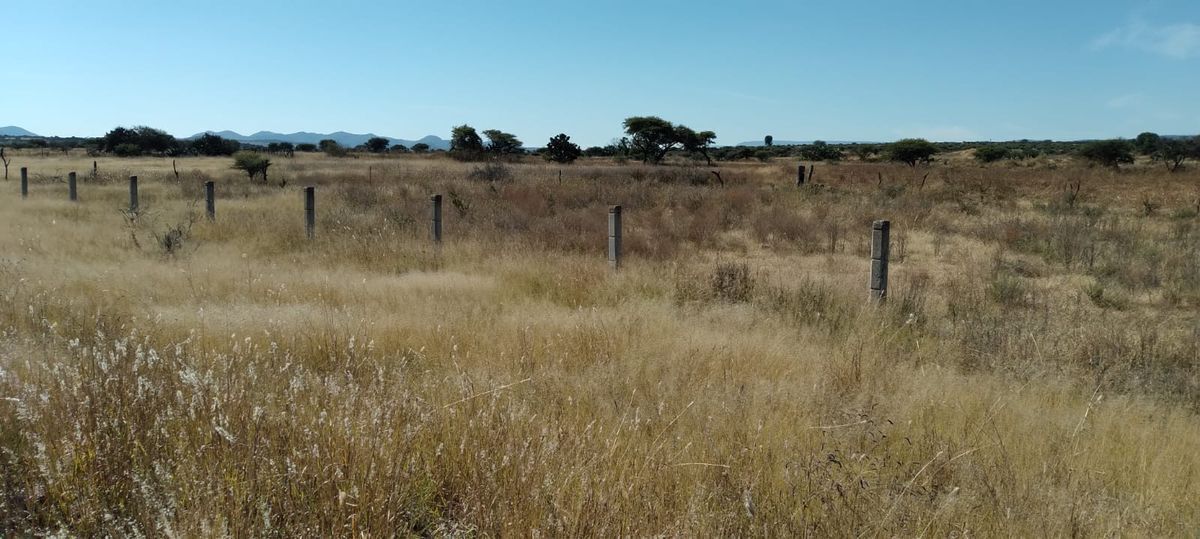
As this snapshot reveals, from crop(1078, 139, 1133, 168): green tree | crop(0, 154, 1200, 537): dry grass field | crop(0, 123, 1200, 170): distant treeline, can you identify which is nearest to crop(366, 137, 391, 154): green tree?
crop(0, 123, 1200, 170): distant treeline

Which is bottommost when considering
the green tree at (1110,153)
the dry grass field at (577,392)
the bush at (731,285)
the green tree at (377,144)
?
the dry grass field at (577,392)

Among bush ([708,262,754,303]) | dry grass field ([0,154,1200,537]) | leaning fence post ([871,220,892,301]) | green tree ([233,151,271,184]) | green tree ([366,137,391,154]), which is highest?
green tree ([366,137,391,154])

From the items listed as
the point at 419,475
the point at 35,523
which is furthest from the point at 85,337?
the point at 419,475

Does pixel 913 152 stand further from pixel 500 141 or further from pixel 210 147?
pixel 210 147

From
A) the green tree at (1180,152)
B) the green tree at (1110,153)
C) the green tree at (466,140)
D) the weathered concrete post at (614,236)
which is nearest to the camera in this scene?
the weathered concrete post at (614,236)

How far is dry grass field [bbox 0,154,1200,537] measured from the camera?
9.20ft

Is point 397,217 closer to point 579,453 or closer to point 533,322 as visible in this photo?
point 533,322

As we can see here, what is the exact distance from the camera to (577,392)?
4.41 meters

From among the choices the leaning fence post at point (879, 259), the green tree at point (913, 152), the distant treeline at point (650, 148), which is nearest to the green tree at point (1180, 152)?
the distant treeline at point (650, 148)

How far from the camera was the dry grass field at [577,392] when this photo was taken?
280 centimetres

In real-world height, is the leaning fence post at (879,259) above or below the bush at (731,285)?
above

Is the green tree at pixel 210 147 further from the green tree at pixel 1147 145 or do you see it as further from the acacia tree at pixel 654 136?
the green tree at pixel 1147 145

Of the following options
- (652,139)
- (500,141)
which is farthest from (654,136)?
(500,141)

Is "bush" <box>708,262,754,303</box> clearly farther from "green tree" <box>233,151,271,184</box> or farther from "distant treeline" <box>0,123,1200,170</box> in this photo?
"distant treeline" <box>0,123,1200,170</box>
